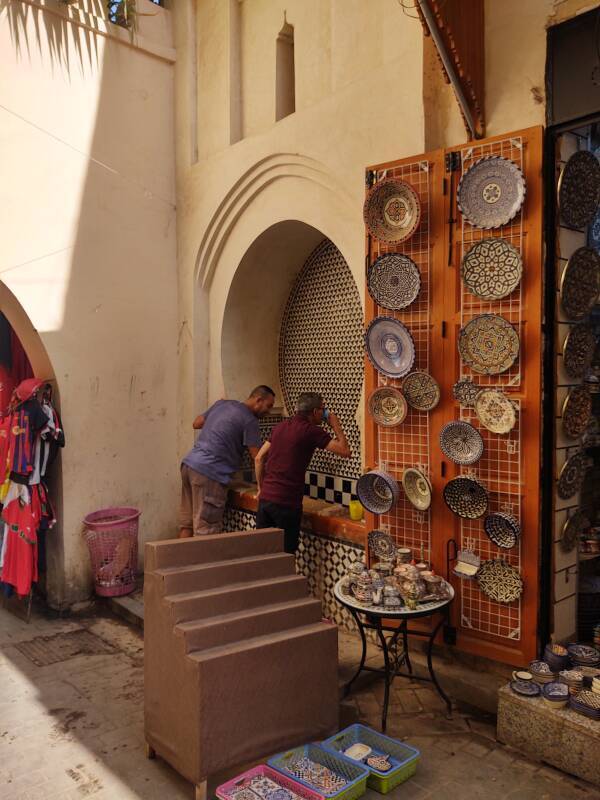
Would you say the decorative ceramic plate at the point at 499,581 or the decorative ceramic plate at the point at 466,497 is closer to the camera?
the decorative ceramic plate at the point at 499,581

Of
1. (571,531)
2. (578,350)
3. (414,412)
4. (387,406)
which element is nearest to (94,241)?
(387,406)

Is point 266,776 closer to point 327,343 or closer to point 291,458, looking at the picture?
point 291,458

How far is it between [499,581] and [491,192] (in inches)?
92.9

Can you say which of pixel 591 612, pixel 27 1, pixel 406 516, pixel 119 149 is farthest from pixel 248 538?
pixel 27 1

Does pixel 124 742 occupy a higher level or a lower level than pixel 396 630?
lower

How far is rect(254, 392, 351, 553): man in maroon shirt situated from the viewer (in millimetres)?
5012

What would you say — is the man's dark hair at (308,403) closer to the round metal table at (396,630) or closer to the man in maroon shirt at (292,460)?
the man in maroon shirt at (292,460)

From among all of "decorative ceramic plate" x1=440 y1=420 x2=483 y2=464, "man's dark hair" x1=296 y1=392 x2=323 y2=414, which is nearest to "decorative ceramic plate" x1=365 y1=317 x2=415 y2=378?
"decorative ceramic plate" x1=440 y1=420 x2=483 y2=464

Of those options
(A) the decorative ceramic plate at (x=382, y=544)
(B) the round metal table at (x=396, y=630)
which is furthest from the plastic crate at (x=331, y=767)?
(A) the decorative ceramic plate at (x=382, y=544)

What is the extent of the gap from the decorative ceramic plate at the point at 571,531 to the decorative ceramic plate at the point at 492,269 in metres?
1.42

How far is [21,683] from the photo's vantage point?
15.2 feet

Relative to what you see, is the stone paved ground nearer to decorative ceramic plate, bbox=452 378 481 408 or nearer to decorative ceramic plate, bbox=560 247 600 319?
decorative ceramic plate, bbox=452 378 481 408

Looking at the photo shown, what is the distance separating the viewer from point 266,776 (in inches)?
129

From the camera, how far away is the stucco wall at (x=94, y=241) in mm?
5828
